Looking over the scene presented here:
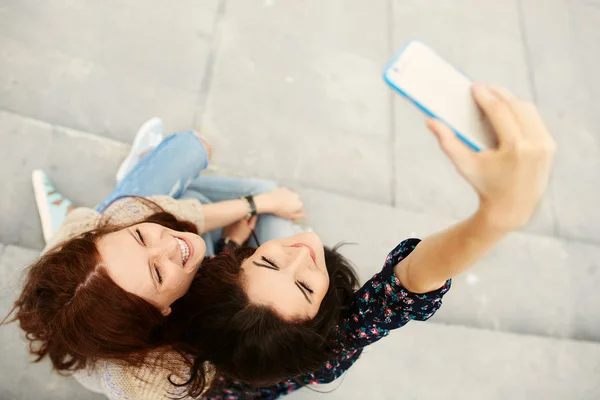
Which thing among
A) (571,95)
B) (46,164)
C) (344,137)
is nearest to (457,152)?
(344,137)

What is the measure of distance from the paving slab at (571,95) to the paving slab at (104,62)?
4.30 feet

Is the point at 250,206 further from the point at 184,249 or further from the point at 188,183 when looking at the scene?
the point at 184,249

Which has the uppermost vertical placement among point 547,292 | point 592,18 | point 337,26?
point 592,18

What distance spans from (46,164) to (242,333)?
0.89m

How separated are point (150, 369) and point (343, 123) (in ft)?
3.31

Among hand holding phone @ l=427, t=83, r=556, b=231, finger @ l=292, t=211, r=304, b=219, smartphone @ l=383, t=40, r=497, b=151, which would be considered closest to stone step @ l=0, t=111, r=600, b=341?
finger @ l=292, t=211, r=304, b=219

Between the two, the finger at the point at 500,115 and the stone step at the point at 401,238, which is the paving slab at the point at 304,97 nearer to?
the stone step at the point at 401,238

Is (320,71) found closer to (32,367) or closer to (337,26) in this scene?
(337,26)

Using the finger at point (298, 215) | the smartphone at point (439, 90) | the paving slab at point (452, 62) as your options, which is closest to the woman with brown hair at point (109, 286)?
the finger at point (298, 215)

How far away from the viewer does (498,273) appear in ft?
4.39

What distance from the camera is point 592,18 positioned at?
1.86 m

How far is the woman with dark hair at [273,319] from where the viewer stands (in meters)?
0.67

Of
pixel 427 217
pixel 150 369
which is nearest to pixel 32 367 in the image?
pixel 150 369

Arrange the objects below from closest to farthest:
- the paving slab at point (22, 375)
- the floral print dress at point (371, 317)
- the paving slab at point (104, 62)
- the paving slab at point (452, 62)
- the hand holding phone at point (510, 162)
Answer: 1. the hand holding phone at point (510, 162)
2. the floral print dress at point (371, 317)
3. the paving slab at point (22, 375)
4. the paving slab at point (104, 62)
5. the paving slab at point (452, 62)
